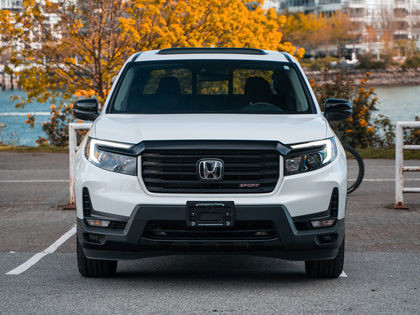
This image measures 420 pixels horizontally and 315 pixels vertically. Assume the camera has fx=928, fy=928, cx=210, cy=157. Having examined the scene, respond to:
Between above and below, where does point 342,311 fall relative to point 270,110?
below

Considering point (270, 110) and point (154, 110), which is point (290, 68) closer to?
point (270, 110)

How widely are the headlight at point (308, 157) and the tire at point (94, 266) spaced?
66.0 inches

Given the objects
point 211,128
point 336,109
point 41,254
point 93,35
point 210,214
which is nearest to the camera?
point 210,214

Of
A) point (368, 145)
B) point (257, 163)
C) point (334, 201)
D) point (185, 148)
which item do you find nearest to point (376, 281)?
point (334, 201)

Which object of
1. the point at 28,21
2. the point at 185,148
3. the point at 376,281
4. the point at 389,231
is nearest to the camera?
the point at 185,148

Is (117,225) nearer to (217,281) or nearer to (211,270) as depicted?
(217,281)

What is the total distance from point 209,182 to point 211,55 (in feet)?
7.08

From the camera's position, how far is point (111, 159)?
6809 millimetres

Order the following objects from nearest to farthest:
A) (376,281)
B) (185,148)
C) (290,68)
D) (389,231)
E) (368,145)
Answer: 1. (185,148)
2. (376,281)
3. (290,68)
4. (389,231)
5. (368,145)

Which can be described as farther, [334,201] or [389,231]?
[389,231]

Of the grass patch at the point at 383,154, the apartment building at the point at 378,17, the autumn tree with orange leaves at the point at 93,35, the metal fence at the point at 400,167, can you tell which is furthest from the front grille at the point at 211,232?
the apartment building at the point at 378,17

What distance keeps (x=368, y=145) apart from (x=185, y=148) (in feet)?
51.5

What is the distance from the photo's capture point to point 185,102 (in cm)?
795

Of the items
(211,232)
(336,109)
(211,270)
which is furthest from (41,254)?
(336,109)
